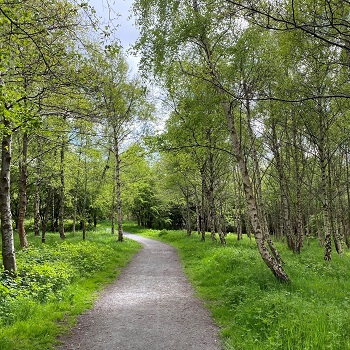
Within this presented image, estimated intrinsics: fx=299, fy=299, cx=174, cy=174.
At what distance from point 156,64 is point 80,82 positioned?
3.72 meters

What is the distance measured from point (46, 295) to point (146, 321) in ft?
8.93

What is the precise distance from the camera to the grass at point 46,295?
5.57 m

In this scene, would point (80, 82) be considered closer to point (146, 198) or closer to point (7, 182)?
point (7, 182)

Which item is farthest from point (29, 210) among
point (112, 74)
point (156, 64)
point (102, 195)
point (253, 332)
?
point (253, 332)

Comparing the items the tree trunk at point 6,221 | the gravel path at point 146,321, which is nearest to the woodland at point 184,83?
the tree trunk at point 6,221

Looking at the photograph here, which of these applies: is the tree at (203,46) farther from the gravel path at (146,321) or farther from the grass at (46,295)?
the grass at (46,295)

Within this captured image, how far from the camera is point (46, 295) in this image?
7527mm

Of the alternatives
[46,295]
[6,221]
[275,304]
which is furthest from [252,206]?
[6,221]

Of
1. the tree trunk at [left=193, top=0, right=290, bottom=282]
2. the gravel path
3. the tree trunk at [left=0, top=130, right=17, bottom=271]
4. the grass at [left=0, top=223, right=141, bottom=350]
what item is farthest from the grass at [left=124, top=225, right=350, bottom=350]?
the tree trunk at [left=0, top=130, right=17, bottom=271]

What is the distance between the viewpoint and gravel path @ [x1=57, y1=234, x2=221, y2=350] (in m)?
5.61

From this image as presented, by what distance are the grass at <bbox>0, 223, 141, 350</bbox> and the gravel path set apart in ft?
1.30

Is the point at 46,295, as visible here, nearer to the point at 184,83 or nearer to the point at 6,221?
the point at 6,221

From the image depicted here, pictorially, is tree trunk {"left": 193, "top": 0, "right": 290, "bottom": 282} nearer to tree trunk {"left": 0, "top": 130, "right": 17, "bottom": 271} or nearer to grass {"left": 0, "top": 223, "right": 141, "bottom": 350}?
grass {"left": 0, "top": 223, "right": 141, "bottom": 350}

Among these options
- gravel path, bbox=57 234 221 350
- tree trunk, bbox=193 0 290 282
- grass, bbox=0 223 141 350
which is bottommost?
gravel path, bbox=57 234 221 350
